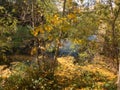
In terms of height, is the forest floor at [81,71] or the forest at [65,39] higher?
the forest at [65,39]

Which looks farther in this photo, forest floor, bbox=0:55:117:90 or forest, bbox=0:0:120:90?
forest floor, bbox=0:55:117:90

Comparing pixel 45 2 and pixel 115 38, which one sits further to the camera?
pixel 115 38

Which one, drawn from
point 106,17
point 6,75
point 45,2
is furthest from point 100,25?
point 6,75

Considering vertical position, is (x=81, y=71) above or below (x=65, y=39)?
below

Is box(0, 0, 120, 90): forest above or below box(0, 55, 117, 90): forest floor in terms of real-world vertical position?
above

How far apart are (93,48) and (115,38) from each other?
3.79 feet

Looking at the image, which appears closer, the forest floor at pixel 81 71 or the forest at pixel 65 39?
the forest at pixel 65 39

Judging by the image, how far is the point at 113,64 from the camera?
1082 cm

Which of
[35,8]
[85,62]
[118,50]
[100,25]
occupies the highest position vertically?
[35,8]

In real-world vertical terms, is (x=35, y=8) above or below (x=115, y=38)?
above

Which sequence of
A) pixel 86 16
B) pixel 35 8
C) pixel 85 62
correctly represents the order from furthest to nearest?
pixel 85 62, pixel 35 8, pixel 86 16

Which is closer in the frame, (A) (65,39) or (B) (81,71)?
(A) (65,39)

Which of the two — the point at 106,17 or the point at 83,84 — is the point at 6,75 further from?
the point at 106,17

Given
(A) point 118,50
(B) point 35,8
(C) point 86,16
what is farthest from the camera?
(A) point 118,50
